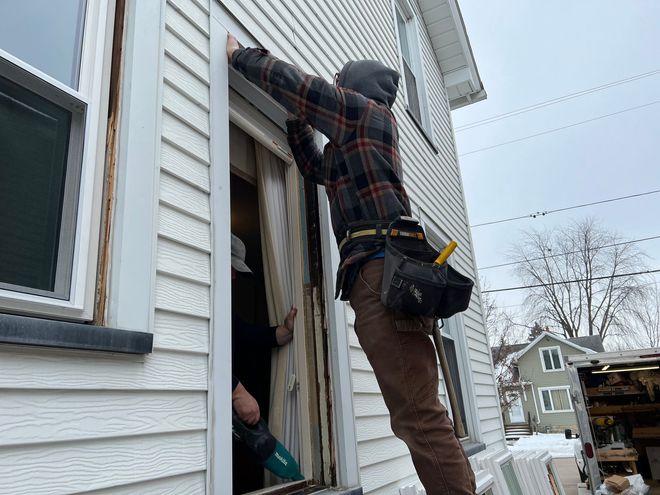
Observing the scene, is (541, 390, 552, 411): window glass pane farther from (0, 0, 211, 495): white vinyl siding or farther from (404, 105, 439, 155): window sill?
(0, 0, 211, 495): white vinyl siding

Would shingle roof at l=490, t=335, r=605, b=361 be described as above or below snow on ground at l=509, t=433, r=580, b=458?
above

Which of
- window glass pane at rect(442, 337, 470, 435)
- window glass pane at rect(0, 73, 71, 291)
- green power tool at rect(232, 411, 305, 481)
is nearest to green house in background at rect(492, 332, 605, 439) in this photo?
window glass pane at rect(442, 337, 470, 435)

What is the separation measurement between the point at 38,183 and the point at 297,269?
1357 millimetres

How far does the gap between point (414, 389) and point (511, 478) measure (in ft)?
9.40

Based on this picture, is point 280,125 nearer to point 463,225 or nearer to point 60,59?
point 60,59

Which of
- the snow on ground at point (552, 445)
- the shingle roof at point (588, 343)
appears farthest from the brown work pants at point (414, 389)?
the shingle roof at point (588, 343)

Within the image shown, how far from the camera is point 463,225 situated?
21.8ft

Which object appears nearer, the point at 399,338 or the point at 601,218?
the point at 399,338

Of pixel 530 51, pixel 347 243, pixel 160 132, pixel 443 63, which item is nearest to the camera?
pixel 160 132

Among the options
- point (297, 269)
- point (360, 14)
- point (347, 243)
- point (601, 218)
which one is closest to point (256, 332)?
point (297, 269)

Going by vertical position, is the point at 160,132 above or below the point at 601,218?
below

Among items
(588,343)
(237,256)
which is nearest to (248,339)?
(237,256)

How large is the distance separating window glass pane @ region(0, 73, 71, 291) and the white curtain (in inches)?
48.0

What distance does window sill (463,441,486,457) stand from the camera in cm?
412
